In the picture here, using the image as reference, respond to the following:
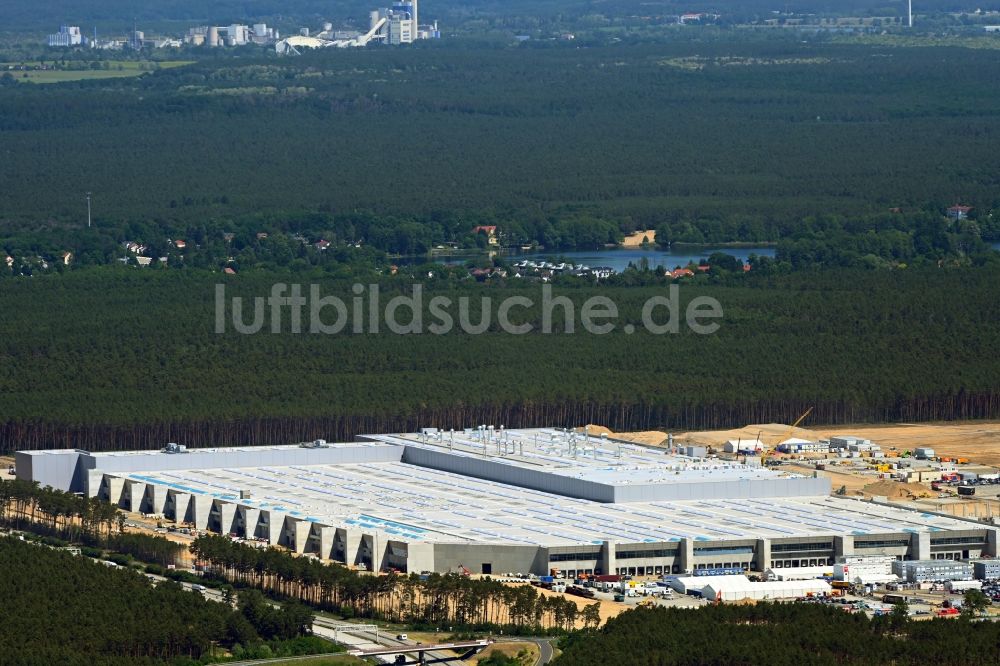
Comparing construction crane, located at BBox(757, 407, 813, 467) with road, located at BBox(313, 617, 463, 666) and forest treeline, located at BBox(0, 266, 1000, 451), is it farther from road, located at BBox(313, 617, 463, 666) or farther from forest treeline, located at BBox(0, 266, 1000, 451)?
road, located at BBox(313, 617, 463, 666)

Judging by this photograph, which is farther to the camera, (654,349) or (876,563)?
(654,349)

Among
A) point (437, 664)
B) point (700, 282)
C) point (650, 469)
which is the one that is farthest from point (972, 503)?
point (700, 282)

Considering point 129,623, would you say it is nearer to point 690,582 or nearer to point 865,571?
point 690,582

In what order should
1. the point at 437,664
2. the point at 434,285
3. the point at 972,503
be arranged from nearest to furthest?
the point at 437,664 → the point at 972,503 → the point at 434,285

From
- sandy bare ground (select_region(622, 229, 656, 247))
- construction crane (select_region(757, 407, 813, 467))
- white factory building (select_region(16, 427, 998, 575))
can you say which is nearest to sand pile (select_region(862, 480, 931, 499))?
white factory building (select_region(16, 427, 998, 575))

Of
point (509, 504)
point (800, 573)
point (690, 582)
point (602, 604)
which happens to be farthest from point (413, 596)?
point (509, 504)

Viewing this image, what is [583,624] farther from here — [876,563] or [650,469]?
[650,469]

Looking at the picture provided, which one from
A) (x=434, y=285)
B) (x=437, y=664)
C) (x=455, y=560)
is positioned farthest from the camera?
(x=434, y=285)

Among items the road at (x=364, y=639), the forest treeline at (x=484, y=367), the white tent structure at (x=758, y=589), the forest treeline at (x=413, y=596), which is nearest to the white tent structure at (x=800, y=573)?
the white tent structure at (x=758, y=589)
